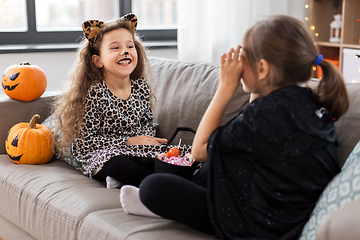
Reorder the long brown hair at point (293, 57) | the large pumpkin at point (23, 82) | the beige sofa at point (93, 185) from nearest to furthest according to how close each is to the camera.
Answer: the long brown hair at point (293, 57)
the beige sofa at point (93, 185)
the large pumpkin at point (23, 82)

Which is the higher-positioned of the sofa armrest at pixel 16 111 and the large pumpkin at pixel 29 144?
the sofa armrest at pixel 16 111

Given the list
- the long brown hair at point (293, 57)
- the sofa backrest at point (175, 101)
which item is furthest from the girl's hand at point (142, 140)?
the long brown hair at point (293, 57)

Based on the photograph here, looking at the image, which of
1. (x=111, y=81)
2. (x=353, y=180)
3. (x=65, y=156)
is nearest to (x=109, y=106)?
(x=111, y=81)

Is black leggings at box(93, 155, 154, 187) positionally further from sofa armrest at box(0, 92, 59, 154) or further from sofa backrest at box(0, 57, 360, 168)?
sofa armrest at box(0, 92, 59, 154)

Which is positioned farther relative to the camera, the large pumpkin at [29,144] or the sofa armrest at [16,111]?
the sofa armrest at [16,111]

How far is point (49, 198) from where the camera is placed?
1.41 m

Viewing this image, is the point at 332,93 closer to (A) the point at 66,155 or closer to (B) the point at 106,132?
(B) the point at 106,132

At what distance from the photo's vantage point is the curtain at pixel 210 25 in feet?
9.62

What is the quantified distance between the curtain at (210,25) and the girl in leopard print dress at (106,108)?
3.88 feet

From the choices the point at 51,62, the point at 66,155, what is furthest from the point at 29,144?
the point at 51,62

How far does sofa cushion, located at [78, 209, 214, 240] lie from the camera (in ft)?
3.63

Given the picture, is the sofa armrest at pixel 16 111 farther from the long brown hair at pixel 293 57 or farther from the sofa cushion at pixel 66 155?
the long brown hair at pixel 293 57

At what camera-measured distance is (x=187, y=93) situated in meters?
1.82

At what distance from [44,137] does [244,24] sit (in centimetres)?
191
